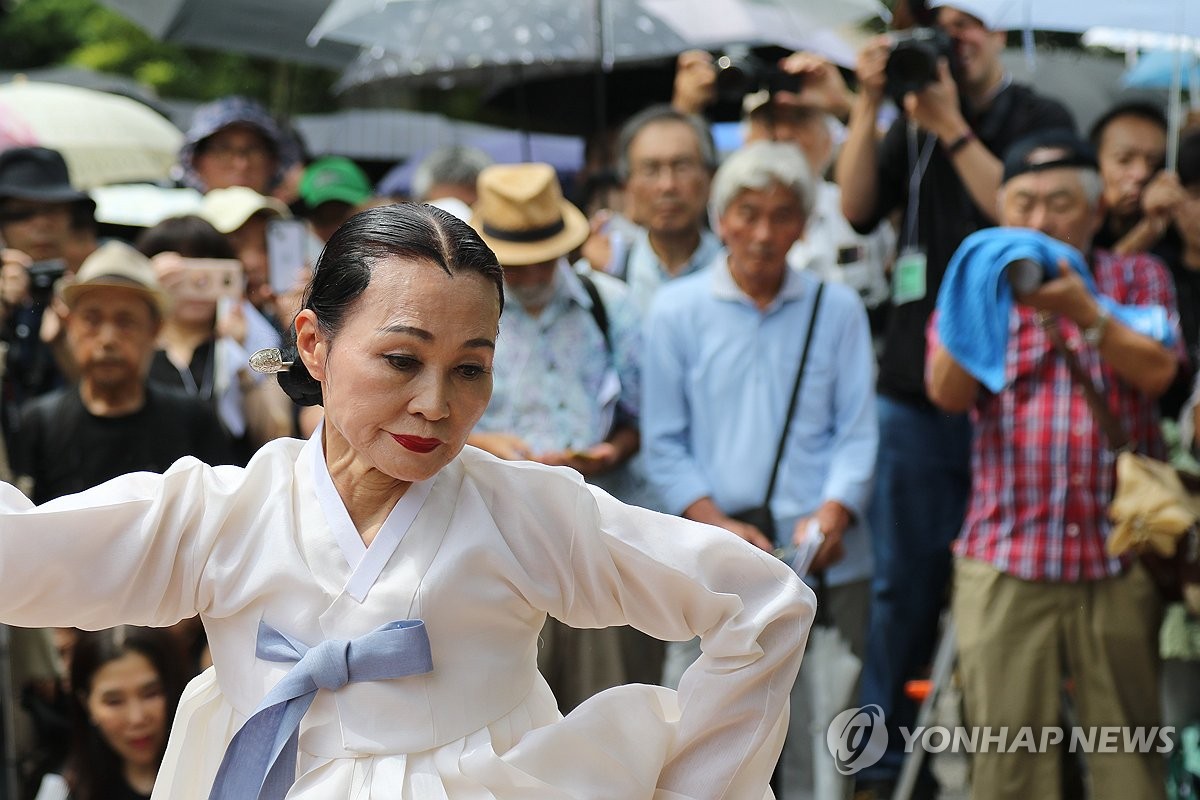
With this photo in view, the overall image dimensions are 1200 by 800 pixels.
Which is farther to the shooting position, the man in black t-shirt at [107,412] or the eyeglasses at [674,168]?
the eyeglasses at [674,168]

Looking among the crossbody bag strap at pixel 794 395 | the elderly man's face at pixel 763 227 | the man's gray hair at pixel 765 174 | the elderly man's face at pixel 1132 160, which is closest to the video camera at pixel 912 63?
the man's gray hair at pixel 765 174

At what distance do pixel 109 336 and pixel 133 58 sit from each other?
56.5ft

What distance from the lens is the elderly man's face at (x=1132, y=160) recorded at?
20.5ft

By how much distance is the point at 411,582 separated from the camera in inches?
111

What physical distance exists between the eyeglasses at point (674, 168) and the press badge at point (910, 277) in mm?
900

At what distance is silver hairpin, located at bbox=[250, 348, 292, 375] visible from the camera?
3039 mm

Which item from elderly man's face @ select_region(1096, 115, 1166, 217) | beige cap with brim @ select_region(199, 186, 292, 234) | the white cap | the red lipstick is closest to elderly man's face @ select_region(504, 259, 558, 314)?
beige cap with brim @ select_region(199, 186, 292, 234)

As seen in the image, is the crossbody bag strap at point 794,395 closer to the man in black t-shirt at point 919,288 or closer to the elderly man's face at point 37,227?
the man in black t-shirt at point 919,288

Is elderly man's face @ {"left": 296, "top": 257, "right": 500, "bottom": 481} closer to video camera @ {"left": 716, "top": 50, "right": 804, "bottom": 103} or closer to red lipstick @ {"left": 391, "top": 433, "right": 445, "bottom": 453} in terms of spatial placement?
red lipstick @ {"left": 391, "top": 433, "right": 445, "bottom": 453}

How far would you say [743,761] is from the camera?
2895 mm

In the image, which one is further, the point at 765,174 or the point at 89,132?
the point at 89,132

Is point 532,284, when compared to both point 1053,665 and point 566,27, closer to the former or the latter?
point 566,27

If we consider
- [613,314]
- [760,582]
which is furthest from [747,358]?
[760,582]

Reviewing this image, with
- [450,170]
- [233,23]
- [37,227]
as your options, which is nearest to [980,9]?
[450,170]
